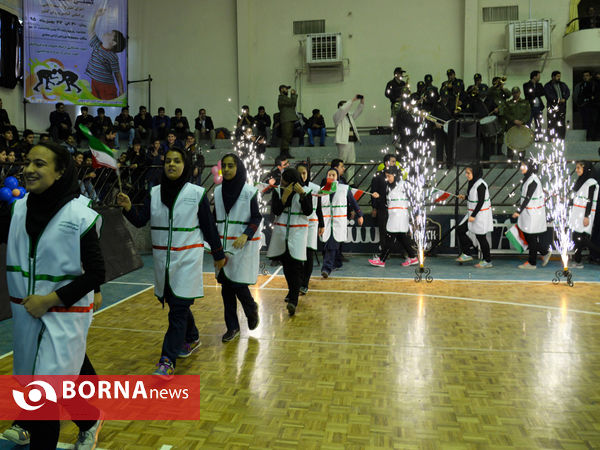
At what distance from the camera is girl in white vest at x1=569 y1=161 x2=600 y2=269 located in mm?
9273

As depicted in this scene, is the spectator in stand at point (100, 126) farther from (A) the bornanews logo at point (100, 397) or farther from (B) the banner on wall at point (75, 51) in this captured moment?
(A) the bornanews logo at point (100, 397)

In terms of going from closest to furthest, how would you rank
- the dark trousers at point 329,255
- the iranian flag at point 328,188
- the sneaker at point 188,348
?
the sneaker at point 188,348
the iranian flag at point 328,188
the dark trousers at point 329,255

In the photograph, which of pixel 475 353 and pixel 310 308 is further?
pixel 310 308

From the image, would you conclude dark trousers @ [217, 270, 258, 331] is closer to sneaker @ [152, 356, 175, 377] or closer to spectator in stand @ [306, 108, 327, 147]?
sneaker @ [152, 356, 175, 377]

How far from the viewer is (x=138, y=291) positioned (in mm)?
7344

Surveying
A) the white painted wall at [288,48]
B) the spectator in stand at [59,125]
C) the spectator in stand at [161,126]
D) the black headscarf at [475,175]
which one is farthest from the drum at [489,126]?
the spectator in stand at [59,125]

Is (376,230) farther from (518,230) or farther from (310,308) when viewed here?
(310,308)

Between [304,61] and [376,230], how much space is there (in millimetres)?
7804

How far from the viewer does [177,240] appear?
156 inches

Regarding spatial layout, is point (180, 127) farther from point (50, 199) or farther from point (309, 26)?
point (50, 199)

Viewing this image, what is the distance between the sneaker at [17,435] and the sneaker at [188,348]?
4.95ft

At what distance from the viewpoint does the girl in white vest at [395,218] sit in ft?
Result: 31.7

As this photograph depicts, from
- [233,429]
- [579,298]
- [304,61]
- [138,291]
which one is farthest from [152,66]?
[233,429]

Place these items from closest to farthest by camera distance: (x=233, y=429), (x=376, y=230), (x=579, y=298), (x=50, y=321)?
(x=50, y=321) < (x=233, y=429) < (x=579, y=298) < (x=376, y=230)
